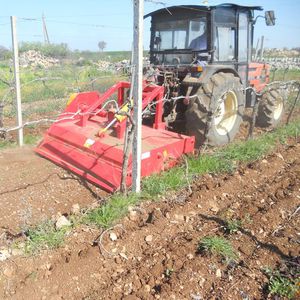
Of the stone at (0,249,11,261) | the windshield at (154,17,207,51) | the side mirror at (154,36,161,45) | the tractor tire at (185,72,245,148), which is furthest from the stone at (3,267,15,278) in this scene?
the side mirror at (154,36,161,45)

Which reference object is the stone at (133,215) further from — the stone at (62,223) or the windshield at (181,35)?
the windshield at (181,35)

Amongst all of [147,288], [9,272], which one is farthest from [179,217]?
[9,272]

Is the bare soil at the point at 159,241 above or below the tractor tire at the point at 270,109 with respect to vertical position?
below

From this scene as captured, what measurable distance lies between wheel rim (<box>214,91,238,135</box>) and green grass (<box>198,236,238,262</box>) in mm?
2952

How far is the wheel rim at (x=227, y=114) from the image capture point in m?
5.91

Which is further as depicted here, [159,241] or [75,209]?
[75,209]

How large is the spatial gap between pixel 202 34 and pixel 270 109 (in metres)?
2.69

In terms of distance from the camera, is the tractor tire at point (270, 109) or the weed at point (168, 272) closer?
the weed at point (168, 272)

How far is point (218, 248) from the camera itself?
3102 mm

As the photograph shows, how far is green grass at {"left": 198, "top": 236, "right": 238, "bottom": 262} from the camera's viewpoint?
3055 mm

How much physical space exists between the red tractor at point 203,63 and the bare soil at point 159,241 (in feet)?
3.82

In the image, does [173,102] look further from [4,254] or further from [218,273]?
[4,254]

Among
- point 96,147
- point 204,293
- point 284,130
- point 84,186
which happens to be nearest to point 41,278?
point 204,293

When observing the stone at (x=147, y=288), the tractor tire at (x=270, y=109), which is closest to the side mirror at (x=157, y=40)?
the tractor tire at (x=270, y=109)
